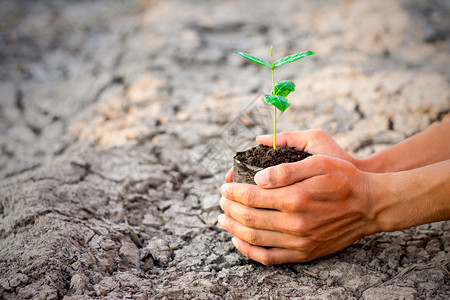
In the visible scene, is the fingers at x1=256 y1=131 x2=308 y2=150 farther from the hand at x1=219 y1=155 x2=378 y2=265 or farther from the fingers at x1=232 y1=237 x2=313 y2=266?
the fingers at x1=232 y1=237 x2=313 y2=266

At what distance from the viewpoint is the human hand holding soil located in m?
1.17

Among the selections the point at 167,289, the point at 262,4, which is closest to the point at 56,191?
the point at 167,289

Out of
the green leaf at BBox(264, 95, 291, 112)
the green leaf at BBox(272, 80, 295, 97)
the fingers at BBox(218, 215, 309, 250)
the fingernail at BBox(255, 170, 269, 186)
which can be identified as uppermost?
the green leaf at BBox(272, 80, 295, 97)

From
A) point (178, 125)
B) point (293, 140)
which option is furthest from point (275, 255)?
point (178, 125)

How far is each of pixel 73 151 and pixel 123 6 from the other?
3387 mm

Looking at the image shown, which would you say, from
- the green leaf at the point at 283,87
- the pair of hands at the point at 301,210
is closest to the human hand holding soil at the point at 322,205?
the pair of hands at the point at 301,210

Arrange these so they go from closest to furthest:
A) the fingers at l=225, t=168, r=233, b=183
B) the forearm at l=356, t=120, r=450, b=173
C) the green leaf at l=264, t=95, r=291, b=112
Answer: the green leaf at l=264, t=95, r=291, b=112 < the fingers at l=225, t=168, r=233, b=183 < the forearm at l=356, t=120, r=450, b=173

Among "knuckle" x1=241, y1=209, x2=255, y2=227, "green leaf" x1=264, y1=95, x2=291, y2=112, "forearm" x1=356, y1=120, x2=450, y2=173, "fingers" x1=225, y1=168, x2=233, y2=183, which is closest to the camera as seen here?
"green leaf" x1=264, y1=95, x2=291, y2=112

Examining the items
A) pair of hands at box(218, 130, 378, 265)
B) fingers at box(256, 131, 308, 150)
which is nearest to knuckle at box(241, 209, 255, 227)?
pair of hands at box(218, 130, 378, 265)

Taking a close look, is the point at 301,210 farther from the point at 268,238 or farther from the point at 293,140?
the point at 293,140

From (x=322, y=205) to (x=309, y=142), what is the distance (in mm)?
374

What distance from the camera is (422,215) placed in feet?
3.98

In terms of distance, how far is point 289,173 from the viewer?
116 centimetres

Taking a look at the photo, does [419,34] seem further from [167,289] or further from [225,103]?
[167,289]
